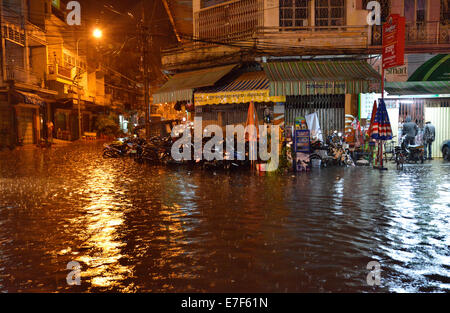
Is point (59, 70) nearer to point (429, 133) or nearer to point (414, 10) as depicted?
point (414, 10)

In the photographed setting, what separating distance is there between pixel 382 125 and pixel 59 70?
33.3 m

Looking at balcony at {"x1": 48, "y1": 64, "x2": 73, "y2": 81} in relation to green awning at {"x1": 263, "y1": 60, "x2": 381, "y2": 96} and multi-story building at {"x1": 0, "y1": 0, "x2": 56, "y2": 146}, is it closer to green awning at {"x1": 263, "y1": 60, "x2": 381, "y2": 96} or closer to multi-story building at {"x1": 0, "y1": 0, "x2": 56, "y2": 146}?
multi-story building at {"x1": 0, "y1": 0, "x2": 56, "y2": 146}

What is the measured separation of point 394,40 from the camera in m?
14.0

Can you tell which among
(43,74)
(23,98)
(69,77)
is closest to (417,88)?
(23,98)

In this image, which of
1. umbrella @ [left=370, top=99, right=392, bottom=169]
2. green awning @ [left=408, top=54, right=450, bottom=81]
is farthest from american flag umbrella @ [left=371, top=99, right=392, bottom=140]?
green awning @ [left=408, top=54, right=450, bottom=81]

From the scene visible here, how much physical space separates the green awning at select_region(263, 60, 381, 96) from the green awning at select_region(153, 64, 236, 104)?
2.47 meters

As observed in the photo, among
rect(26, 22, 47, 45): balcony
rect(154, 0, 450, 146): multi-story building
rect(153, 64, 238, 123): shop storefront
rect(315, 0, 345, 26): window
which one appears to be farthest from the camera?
rect(26, 22, 47, 45): balcony

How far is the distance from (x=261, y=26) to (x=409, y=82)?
7901mm

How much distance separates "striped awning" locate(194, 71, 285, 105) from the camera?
1684 cm

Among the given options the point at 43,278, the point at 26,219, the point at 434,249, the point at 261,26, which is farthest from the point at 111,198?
the point at 261,26

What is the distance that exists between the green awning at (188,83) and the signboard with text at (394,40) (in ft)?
22.8
